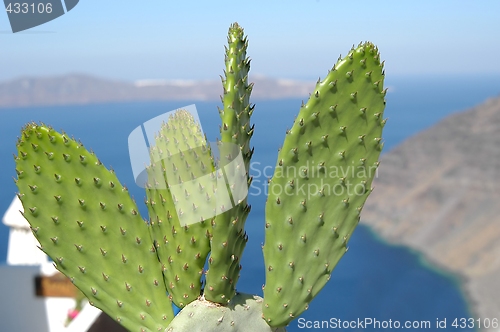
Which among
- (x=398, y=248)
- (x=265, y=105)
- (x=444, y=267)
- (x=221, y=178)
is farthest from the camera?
(x=265, y=105)

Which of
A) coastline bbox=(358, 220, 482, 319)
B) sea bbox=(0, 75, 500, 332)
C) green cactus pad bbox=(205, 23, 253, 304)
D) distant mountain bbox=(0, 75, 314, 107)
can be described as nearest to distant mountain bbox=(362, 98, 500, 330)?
coastline bbox=(358, 220, 482, 319)

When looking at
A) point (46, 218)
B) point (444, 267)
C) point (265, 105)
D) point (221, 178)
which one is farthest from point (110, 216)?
point (265, 105)

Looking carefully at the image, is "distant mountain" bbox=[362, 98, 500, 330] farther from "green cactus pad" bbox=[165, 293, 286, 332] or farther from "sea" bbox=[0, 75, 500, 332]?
"green cactus pad" bbox=[165, 293, 286, 332]

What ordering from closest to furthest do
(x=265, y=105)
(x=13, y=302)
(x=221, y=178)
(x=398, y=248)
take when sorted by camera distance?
(x=221, y=178) → (x=13, y=302) → (x=398, y=248) → (x=265, y=105)

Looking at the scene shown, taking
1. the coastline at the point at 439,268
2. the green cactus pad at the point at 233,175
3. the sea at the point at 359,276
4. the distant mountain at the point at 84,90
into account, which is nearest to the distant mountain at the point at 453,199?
the coastline at the point at 439,268

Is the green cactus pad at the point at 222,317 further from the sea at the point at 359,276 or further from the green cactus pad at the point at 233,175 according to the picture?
the sea at the point at 359,276

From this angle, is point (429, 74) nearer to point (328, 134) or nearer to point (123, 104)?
point (123, 104)

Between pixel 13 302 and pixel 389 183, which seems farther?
pixel 389 183

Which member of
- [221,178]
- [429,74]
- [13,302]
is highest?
[221,178]
